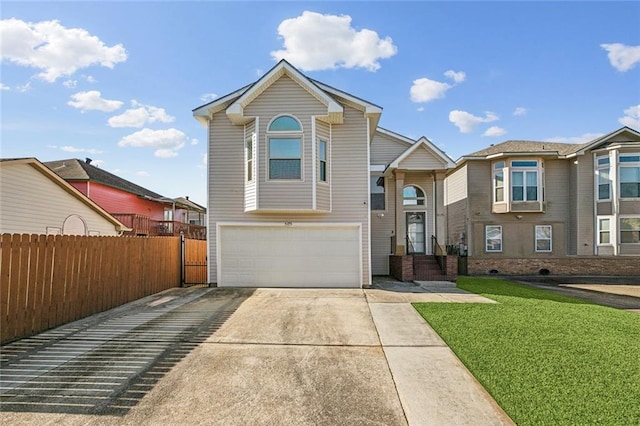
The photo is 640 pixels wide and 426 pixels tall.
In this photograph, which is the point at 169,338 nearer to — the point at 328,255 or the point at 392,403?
the point at 392,403

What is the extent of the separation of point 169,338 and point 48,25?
9.28 m

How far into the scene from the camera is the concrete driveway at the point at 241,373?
3379mm

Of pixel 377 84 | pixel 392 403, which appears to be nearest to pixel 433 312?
pixel 392 403

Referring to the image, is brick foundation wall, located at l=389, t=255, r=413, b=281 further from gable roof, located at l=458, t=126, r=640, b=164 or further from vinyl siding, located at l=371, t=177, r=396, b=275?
gable roof, located at l=458, t=126, r=640, b=164

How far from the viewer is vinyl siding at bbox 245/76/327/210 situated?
11.4m

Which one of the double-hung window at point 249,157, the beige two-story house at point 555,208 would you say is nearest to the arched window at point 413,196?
the beige two-story house at point 555,208

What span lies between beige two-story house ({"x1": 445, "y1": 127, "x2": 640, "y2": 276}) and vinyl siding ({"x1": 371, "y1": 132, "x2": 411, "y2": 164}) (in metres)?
5.12

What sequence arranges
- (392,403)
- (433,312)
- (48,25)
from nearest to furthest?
1. (392,403)
2. (433,312)
3. (48,25)

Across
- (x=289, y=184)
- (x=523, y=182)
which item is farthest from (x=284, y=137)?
(x=523, y=182)

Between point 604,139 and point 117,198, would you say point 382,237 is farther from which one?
point 117,198

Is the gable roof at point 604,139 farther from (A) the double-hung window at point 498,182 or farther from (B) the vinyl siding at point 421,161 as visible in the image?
(B) the vinyl siding at point 421,161

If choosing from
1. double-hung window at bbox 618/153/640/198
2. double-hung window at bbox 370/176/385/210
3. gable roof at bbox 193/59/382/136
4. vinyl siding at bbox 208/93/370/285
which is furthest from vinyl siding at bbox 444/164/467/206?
vinyl siding at bbox 208/93/370/285

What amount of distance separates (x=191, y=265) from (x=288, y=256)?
414 cm

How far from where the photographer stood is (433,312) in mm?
7566
